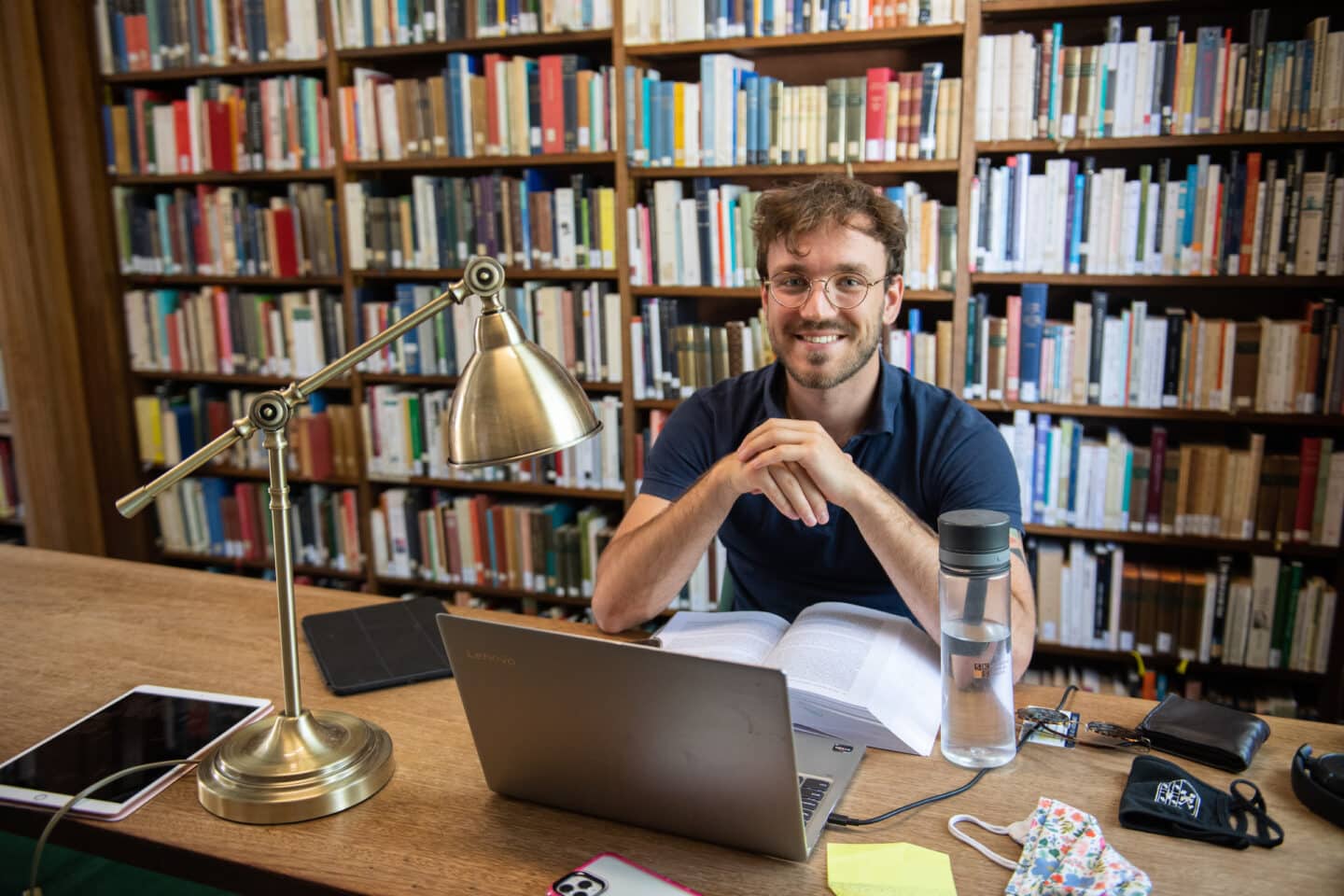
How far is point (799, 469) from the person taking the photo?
1.42 metres

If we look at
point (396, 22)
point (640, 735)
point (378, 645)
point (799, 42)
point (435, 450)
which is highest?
point (396, 22)

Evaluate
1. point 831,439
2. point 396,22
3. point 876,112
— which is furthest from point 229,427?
point 831,439

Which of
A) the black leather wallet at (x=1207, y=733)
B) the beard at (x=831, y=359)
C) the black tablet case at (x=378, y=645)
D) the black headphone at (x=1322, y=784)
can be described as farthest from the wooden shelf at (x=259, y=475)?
the black headphone at (x=1322, y=784)

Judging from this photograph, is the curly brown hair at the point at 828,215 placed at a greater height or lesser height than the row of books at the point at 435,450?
greater

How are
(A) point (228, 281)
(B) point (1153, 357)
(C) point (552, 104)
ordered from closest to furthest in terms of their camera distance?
(B) point (1153, 357) < (C) point (552, 104) < (A) point (228, 281)

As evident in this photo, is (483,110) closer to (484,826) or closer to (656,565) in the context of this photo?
(656,565)

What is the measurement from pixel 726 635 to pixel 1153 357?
5.51 ft

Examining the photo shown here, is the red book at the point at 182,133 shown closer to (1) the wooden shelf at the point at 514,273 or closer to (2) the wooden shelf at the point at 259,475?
(1) the wooden shelf at the point at 514,273

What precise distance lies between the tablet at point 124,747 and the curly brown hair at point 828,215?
42.0 inches

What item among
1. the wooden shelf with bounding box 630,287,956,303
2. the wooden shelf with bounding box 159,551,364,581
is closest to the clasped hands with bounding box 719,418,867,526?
the wooden shelf with bounding box 630,287,956,303

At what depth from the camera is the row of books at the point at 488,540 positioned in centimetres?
311

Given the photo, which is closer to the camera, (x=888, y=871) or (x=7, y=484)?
(x=888, y=871)

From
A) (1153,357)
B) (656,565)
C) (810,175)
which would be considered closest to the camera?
(656,565)

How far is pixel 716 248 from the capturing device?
9.17ft
